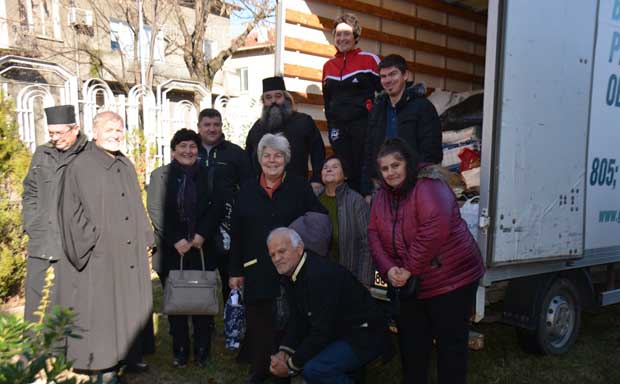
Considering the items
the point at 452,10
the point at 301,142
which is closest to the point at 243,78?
the point at 452,10

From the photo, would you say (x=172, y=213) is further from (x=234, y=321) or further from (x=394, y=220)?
(x=394, y=220)

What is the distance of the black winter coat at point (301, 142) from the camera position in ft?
13.3

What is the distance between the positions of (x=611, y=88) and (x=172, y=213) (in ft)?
11.4

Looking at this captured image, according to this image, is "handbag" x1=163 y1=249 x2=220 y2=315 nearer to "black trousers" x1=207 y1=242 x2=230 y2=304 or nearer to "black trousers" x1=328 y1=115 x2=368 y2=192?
"black trousers" x1=207 y1=242 x2=230 y2=304

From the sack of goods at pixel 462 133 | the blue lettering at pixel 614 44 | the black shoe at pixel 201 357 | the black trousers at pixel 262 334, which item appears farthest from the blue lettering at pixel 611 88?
the black shoe at pixel 201 357

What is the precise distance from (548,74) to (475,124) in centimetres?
204

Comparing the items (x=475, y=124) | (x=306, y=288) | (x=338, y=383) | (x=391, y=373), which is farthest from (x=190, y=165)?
(x=475, y=124)

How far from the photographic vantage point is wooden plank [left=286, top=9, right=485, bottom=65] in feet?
14.9

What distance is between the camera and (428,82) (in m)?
6.08

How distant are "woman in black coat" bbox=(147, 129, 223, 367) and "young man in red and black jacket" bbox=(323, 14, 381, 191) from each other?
1.20 metres

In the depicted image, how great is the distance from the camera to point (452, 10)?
20.1ft

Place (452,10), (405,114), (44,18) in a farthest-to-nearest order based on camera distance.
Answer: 1. (44,18)
2. (452,10)
3. (405,114)

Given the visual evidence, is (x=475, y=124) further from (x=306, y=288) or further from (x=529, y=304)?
(x=306, y=288)

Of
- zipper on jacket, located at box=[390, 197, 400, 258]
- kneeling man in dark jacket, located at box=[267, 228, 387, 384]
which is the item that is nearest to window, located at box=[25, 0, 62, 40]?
kneeling man in dark jacket, located at box=[267, 228, 387, 384]
